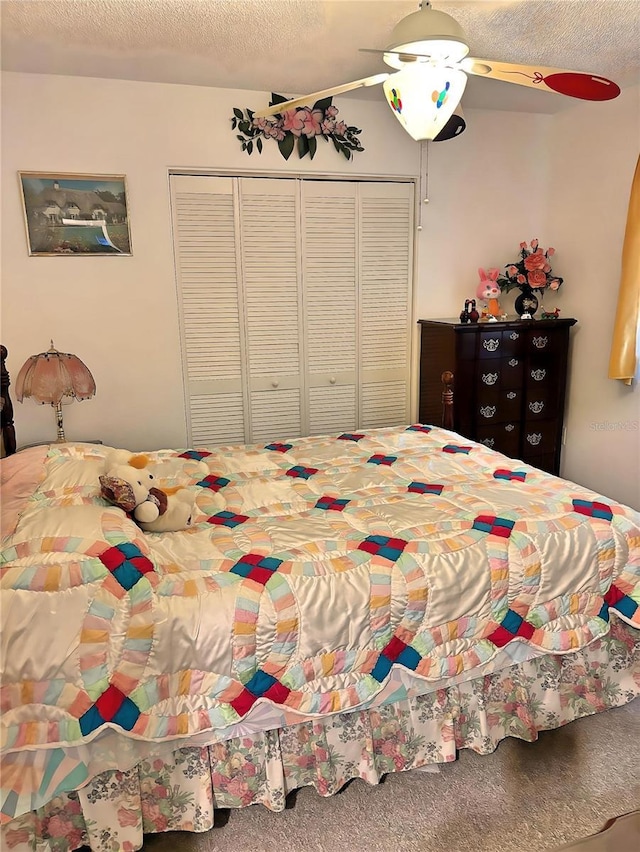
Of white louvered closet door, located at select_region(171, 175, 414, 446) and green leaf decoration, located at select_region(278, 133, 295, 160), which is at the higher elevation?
green leaf decoration, located at select_region(278, 133, 295, 160)

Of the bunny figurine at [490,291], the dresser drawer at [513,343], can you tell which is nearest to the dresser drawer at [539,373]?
the dresser drawer at [513,343]

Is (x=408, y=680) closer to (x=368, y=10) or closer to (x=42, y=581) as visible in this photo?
(x=42, y=581)

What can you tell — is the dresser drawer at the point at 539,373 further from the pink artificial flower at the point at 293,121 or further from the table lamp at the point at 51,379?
the table lamp at the point at 51,379

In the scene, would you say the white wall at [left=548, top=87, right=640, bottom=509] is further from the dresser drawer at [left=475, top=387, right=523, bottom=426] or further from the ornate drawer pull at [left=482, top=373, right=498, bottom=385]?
the ornate drawer pull at [left=482, top=373, right=498, bottom=385]

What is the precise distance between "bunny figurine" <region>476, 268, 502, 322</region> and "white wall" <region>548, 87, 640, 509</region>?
1.56 ft

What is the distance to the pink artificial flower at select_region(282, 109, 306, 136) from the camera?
3381 millimetres

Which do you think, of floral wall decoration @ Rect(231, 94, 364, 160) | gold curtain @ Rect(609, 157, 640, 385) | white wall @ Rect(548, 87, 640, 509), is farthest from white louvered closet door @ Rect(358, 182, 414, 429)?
gold curtain @ Rect(609, 157, 640, 385)

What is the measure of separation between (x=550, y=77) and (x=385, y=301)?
207 centimetres

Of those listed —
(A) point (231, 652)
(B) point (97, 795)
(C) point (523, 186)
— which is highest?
(C) point (523, 186)

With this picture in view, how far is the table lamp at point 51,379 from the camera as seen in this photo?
2.74m

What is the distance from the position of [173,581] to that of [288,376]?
7.48 ft

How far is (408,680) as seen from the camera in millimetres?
1748

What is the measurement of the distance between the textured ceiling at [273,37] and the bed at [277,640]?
1.72 m

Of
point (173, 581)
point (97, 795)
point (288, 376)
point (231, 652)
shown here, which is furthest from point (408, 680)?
point (288, 376)
